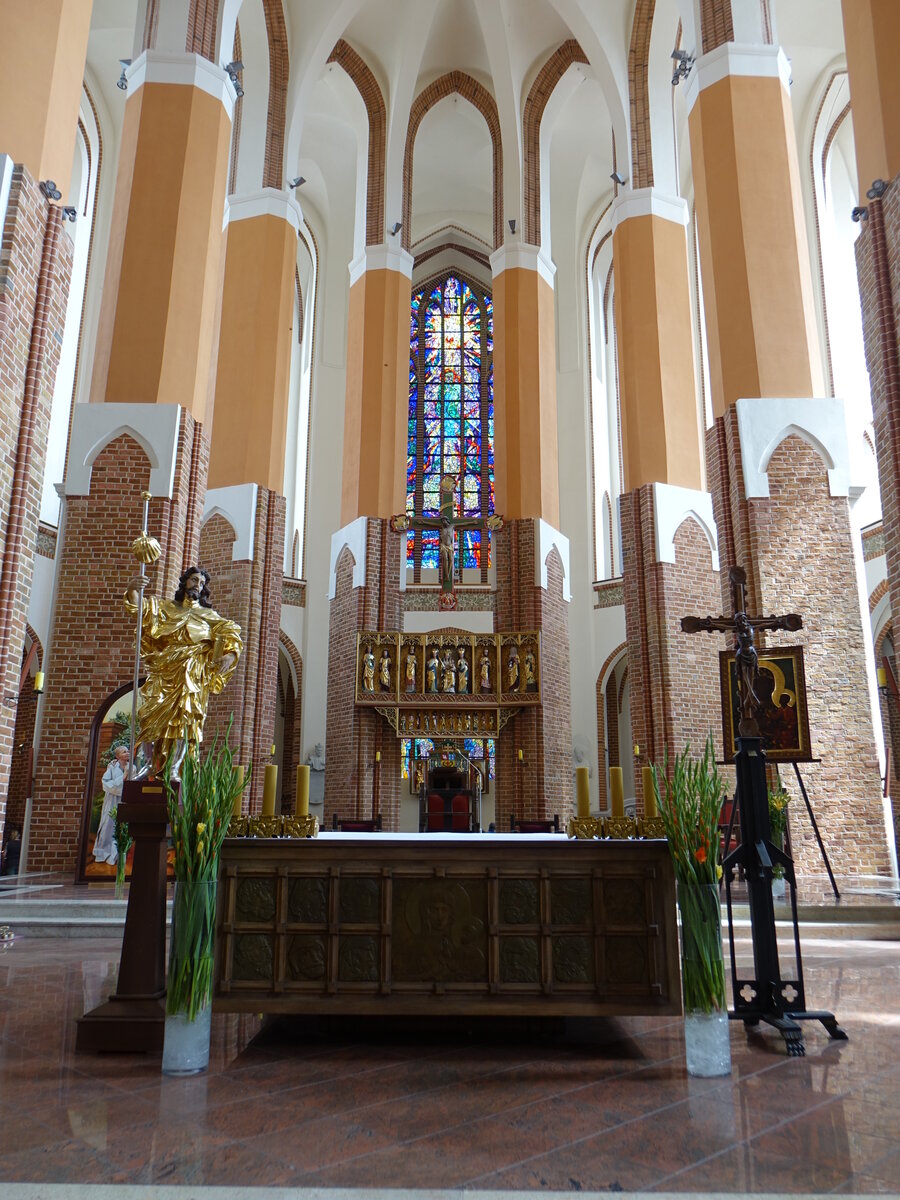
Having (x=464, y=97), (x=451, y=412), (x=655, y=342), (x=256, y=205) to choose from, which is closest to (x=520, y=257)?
(x=655, y=342)

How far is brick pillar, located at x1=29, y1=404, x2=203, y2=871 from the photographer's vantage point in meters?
9.55

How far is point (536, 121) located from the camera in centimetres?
1778

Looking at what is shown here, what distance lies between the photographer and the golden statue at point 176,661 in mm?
4742

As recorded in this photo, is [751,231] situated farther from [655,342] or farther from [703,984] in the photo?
[703,984]

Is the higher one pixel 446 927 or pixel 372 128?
pixel 372 128

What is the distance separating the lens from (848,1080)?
332cm

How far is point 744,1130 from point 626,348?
1324 centimetres

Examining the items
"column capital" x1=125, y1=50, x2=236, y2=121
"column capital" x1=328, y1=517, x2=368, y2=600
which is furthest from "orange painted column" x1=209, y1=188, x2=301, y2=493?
"column capital" x1=125, y1=50, x2=236, y2=121

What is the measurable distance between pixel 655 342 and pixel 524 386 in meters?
2.99

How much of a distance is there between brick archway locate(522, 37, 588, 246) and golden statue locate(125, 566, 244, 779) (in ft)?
47.1

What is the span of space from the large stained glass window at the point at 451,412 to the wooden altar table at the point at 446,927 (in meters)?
17.2

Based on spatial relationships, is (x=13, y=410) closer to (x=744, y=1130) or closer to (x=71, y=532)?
(x=71, y=532)

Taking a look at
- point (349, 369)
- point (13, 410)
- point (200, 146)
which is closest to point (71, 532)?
point (13, 410)

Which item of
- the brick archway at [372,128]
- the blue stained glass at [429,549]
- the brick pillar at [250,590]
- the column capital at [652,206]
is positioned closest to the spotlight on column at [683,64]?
the column capital at [652,206]
